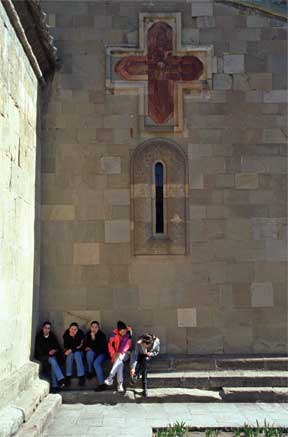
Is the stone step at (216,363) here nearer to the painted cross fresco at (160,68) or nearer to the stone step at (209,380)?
the stone step at (209,380)

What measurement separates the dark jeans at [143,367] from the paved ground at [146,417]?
17.3 inches

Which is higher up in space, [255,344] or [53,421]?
[255,344]

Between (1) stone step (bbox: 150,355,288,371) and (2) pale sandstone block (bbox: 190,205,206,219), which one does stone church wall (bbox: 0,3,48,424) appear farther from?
(2) pale sandstone block (bbox: 190,205,206,219)

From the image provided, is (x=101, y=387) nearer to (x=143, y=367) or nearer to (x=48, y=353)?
(x=143, y=367)

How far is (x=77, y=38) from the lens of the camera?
35.2 feet

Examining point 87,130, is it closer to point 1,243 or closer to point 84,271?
point 84,271

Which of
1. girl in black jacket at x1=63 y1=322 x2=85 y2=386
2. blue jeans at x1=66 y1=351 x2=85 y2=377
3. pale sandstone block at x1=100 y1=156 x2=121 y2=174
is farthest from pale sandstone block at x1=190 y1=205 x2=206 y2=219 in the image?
blue jeans at x1=66 y1=351 x2=85 y2=377

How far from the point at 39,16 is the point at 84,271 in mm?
4243

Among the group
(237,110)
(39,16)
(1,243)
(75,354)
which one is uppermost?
(39,16)

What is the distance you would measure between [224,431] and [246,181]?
15.1ft

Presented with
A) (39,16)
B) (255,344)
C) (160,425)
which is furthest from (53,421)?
(39,16)

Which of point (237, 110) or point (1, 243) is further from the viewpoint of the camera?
point (237, 110)

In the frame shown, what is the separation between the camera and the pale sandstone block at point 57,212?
1029 cm

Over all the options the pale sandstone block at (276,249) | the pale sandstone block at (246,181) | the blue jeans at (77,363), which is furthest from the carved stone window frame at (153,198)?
the blue jeans at (77,363)
